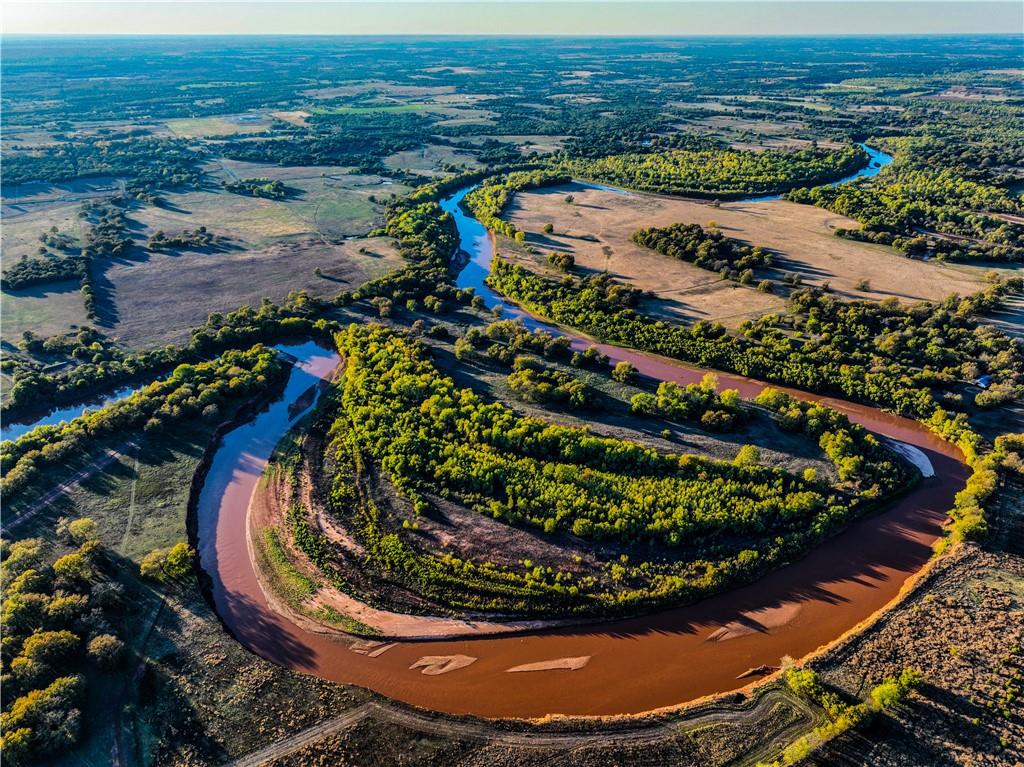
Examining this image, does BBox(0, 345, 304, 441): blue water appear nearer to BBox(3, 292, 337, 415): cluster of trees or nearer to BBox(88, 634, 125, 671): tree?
BBox(3, 292, 337, 415): cluster of trees

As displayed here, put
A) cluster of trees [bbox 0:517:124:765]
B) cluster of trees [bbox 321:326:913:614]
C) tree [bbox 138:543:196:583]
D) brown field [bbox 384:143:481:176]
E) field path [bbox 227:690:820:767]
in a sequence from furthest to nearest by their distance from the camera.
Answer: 1. brown field [bbox 384:143:481:176]
2. tree [bbox 138:543:196:583]
3. cluster of trees [bbox 321:326:913:614]
4. field path [bbox 227:690:820:767]
5. cluster of trees [bbox 0:517:124:765]

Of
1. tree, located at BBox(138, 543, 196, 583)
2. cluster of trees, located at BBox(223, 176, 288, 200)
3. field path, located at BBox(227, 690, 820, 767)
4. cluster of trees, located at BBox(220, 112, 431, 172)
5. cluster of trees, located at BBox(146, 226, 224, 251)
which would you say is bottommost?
field path, located at BBox(227, 690, 820, 767)

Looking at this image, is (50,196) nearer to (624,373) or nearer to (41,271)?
(41,271)

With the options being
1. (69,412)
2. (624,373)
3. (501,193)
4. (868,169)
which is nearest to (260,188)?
(501,193)

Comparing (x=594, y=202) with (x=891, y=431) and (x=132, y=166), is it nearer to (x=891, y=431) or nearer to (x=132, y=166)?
(x=891, y=431)

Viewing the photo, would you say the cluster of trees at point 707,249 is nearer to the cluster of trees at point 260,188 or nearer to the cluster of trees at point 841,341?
the cluster of trees at point 841,341

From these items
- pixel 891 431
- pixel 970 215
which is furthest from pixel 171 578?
pixel 970 215

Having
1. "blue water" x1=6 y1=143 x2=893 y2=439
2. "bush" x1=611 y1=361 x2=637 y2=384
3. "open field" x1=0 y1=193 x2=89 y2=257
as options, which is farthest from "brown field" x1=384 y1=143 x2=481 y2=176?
"bush" x1=611 y1=361 x2=637 y2=384
